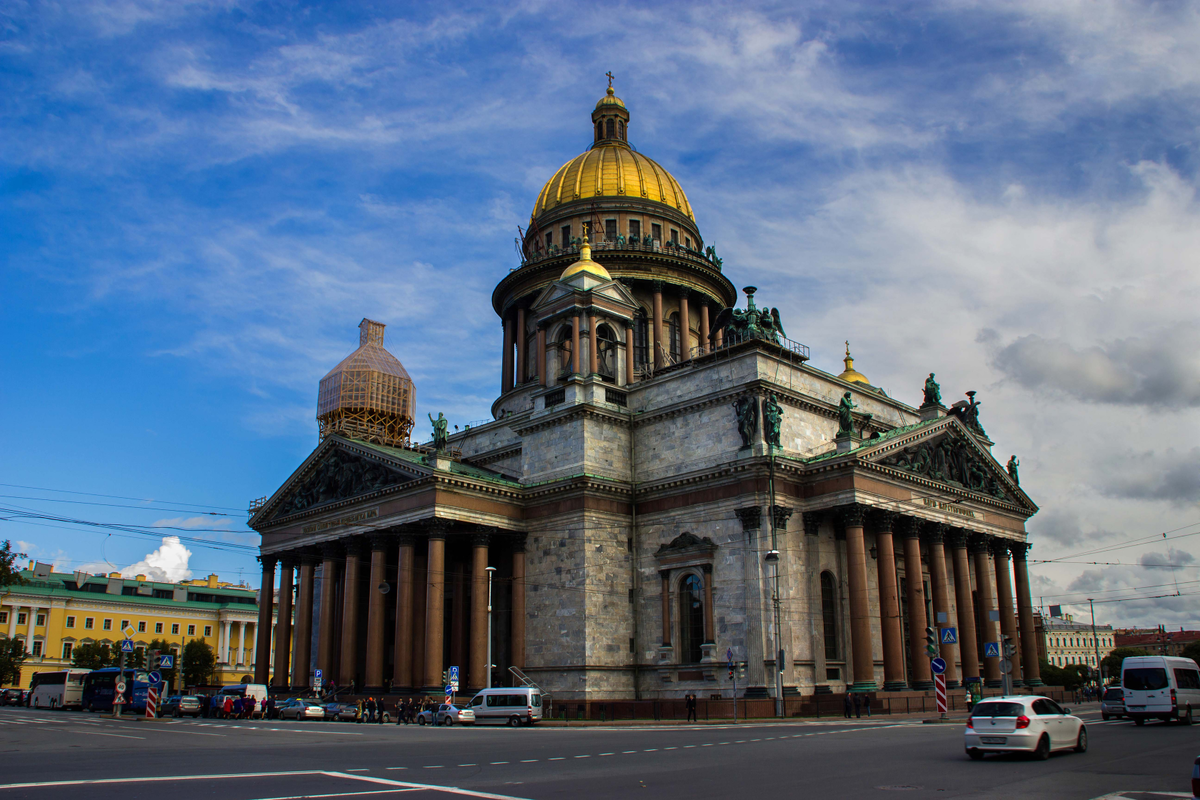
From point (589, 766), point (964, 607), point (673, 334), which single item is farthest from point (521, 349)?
point (589, 766)

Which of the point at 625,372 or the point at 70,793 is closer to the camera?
the point at 70,793

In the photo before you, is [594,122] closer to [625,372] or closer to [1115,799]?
[625,372]

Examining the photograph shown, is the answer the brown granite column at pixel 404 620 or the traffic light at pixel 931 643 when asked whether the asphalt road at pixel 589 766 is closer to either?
the traffic light at pixel 931 643

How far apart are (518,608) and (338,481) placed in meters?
13.8

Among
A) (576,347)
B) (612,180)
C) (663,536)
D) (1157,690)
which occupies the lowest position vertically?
(1157,690)

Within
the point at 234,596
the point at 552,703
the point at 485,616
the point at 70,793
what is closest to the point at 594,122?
the point at 485,616

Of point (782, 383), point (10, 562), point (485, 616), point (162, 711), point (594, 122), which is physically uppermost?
point (594, 122)

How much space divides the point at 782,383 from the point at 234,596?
9565 centimetres

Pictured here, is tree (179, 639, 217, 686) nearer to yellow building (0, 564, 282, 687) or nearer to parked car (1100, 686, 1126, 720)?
yellow building (0, 564, 282, 687)

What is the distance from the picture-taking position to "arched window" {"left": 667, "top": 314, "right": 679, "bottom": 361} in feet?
217

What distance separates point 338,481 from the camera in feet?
182

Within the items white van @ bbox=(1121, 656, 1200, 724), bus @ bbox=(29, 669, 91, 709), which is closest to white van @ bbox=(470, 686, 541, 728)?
white van @ bbox=(1121, 656, 1200, 724)

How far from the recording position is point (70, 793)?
1512 centimetres

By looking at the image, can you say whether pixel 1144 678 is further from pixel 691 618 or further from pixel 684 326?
pixel 684 326
